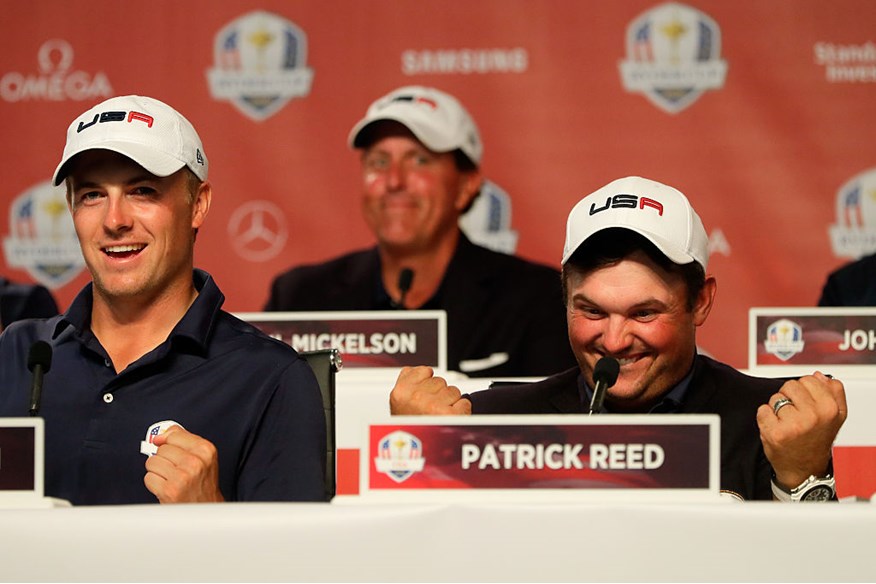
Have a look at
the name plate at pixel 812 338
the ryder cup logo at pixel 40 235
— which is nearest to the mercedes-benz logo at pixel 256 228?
the ryder cup logo at pixel 40 235

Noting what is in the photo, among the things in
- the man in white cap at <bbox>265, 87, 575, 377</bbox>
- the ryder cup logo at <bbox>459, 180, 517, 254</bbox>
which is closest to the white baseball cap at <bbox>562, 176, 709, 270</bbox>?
the man in white cap at <bbox>265, 87, 575, 377</bbox>

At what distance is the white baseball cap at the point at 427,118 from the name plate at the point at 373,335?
4.05ft

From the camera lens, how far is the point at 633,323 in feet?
7.14

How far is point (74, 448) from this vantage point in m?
2.08

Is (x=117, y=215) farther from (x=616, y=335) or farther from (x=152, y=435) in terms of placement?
(x=616, y=335)

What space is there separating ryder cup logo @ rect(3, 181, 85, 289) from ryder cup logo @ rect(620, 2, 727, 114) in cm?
198

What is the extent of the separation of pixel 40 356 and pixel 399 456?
2.10 feet

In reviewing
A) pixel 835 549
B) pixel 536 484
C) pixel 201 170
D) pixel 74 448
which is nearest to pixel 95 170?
pixel 201 170

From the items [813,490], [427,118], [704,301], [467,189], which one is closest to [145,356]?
[704,301]

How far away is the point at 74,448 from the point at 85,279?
2.93m

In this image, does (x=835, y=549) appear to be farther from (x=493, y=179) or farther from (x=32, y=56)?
(x=32, y=56)

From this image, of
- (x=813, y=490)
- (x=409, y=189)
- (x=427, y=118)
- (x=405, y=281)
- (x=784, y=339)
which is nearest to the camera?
(x=813, y=490)

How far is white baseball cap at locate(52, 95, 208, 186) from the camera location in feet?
7.02

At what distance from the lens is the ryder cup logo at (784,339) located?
2773mm
